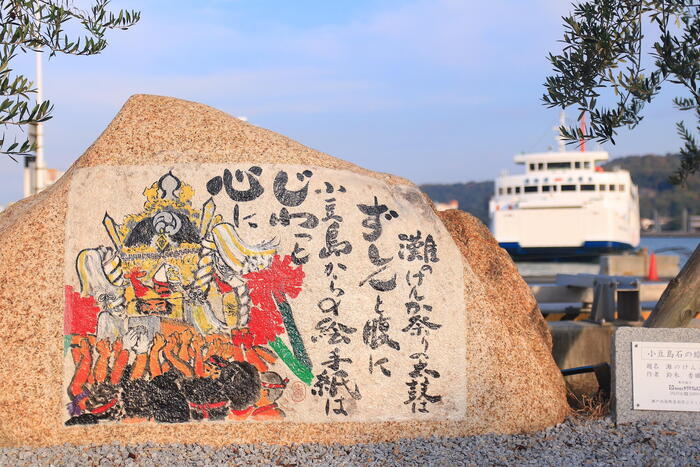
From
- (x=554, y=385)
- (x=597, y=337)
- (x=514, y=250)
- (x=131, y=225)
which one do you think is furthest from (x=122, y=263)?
(x=514, y=250)

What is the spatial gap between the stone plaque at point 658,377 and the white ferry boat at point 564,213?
3540cm

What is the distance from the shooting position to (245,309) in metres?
5.79

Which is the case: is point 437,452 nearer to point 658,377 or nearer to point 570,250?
point 658,377

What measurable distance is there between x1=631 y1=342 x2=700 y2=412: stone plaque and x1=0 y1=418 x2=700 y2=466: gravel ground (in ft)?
0.91

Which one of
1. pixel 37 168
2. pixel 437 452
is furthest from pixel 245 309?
pixel 37 168

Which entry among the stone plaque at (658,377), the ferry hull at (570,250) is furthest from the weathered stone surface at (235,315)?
the ferry hull at (570,250)

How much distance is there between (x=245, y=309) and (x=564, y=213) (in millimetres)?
37900

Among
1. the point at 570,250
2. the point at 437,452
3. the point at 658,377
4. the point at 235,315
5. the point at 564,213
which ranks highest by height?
the point at 564,213

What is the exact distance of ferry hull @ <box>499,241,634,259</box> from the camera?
1609 inches

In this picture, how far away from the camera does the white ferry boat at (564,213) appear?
41094 millimetres

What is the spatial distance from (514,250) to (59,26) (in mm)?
38231

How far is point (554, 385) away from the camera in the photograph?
20.5 feet

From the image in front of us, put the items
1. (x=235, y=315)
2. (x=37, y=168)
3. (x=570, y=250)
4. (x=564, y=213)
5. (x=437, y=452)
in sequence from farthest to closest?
(x=570, y=250) → (x=564, y=213) → (x=37, y=168) → (x=235, y=315) → (x=437, y=452)

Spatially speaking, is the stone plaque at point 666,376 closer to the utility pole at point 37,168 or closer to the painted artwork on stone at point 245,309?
the painted artwork on stone at point 245,309
